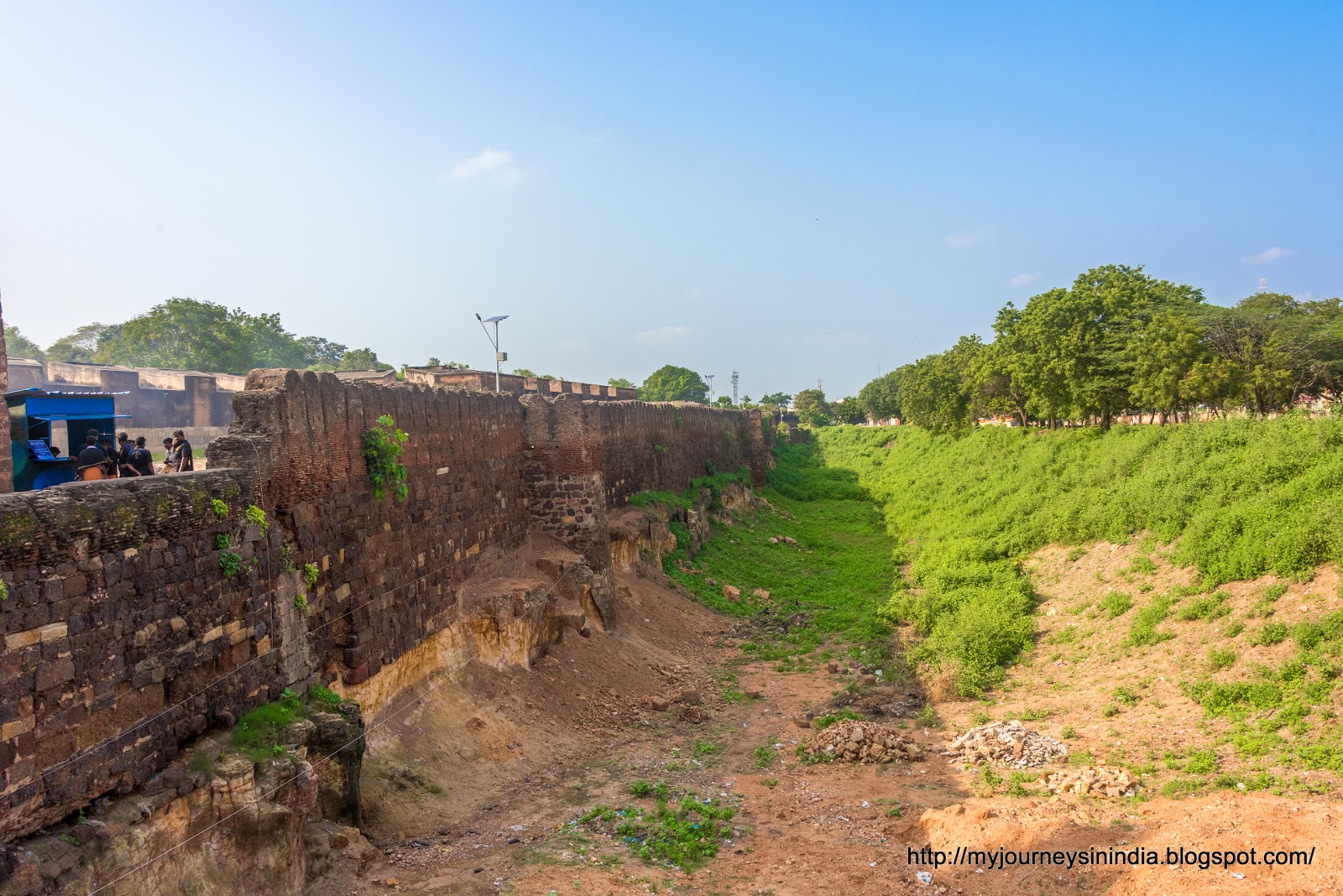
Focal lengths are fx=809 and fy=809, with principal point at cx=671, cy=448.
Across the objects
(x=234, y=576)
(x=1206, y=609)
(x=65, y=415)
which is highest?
(x=65, y=415)

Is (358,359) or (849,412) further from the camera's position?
(849,412)

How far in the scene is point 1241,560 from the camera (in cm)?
1191

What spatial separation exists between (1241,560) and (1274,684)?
2834 millimetres

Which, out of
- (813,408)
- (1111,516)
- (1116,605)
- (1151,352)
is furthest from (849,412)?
(1116,605)

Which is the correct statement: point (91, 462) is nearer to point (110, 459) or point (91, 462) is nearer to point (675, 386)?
point (110, 459)

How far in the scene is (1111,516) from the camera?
16.1 meters

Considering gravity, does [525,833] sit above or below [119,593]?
below

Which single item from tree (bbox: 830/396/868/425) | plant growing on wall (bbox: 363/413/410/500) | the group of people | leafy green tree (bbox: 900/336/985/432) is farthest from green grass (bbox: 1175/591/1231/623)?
tree (bbox: 830/396/868/425)

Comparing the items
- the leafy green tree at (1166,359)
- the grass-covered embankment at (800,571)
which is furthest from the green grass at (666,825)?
the leafy green tree at (1166,359)

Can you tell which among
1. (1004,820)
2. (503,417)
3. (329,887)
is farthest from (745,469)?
(329,887)

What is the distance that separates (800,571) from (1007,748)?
11378mm

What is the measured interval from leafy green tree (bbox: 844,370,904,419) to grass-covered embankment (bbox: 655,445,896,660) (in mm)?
40994

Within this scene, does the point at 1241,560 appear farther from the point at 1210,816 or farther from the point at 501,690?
the point at 501,690

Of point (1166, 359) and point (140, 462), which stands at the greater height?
point (1166, 359)
